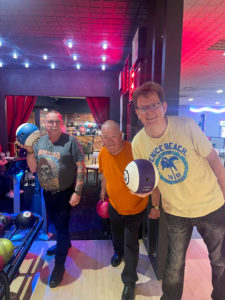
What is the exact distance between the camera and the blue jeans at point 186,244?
4.68 ft

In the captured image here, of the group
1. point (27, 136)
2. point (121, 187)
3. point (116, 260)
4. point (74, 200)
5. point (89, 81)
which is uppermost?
point (89, 81)

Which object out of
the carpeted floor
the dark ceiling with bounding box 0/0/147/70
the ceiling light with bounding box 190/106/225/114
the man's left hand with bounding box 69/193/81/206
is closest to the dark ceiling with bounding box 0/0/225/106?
the dark ceiling with bounding box 0/0/147/70

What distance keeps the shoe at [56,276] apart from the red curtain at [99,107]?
5.52m

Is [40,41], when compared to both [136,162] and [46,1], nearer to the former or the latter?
[46,1]

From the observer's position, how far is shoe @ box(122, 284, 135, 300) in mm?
1857

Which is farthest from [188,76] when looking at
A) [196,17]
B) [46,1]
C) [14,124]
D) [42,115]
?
[42,115]

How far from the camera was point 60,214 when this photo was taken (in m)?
2.13

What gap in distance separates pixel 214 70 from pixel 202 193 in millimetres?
6268

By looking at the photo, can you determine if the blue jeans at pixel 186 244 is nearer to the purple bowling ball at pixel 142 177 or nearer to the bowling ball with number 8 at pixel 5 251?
the purple bowling ball at pixel 142 177

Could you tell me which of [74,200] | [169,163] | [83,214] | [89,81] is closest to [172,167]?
[169,163]

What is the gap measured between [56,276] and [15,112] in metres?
6.08

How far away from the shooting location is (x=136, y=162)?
4.37 feet

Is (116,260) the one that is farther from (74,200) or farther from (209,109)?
(209,109)

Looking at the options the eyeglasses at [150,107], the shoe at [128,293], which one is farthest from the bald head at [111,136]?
the shoe at [128,293]
